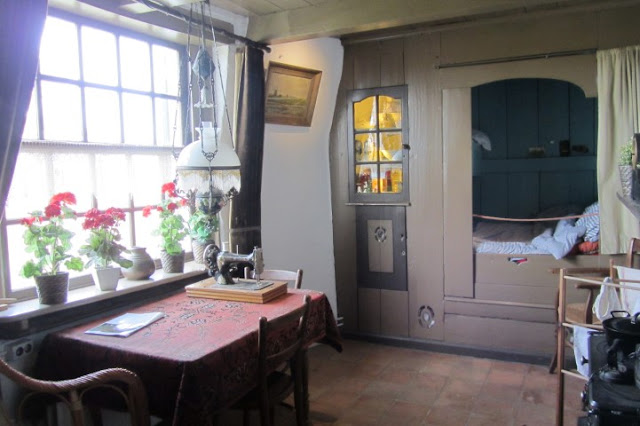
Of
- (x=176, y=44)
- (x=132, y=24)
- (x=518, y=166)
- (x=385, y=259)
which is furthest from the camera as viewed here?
(x=518, y=166)

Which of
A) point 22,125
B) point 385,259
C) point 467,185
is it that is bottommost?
point 385,259

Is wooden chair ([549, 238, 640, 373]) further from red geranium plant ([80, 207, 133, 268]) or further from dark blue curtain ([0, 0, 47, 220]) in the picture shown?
dark blue curtain ([0, 0, 47, 220])

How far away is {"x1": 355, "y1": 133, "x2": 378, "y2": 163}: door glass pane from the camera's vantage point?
4.11 meters

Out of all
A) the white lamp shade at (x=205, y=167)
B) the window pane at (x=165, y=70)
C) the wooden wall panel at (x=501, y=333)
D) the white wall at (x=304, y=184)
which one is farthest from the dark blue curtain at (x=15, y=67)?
the wooden wall panel at (x=501, y=333)

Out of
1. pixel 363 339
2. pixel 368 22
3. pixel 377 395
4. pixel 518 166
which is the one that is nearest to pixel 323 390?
pixel 377 395

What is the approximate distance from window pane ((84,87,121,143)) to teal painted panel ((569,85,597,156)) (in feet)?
13.1

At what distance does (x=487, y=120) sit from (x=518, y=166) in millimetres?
564

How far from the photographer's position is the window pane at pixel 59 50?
2.45 meters

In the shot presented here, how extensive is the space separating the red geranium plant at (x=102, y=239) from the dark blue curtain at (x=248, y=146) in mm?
862

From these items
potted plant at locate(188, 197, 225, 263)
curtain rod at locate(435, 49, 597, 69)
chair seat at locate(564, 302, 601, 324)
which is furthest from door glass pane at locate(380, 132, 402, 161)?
potted plant at locate(188, 197, 225, 263)

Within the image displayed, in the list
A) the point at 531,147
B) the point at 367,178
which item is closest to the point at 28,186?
the point at 367,178

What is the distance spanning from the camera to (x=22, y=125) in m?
1.89

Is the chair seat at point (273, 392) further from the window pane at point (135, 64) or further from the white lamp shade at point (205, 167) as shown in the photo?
the window pane at point (135, 64)

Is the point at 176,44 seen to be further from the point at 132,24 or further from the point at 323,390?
the point at 323,390
